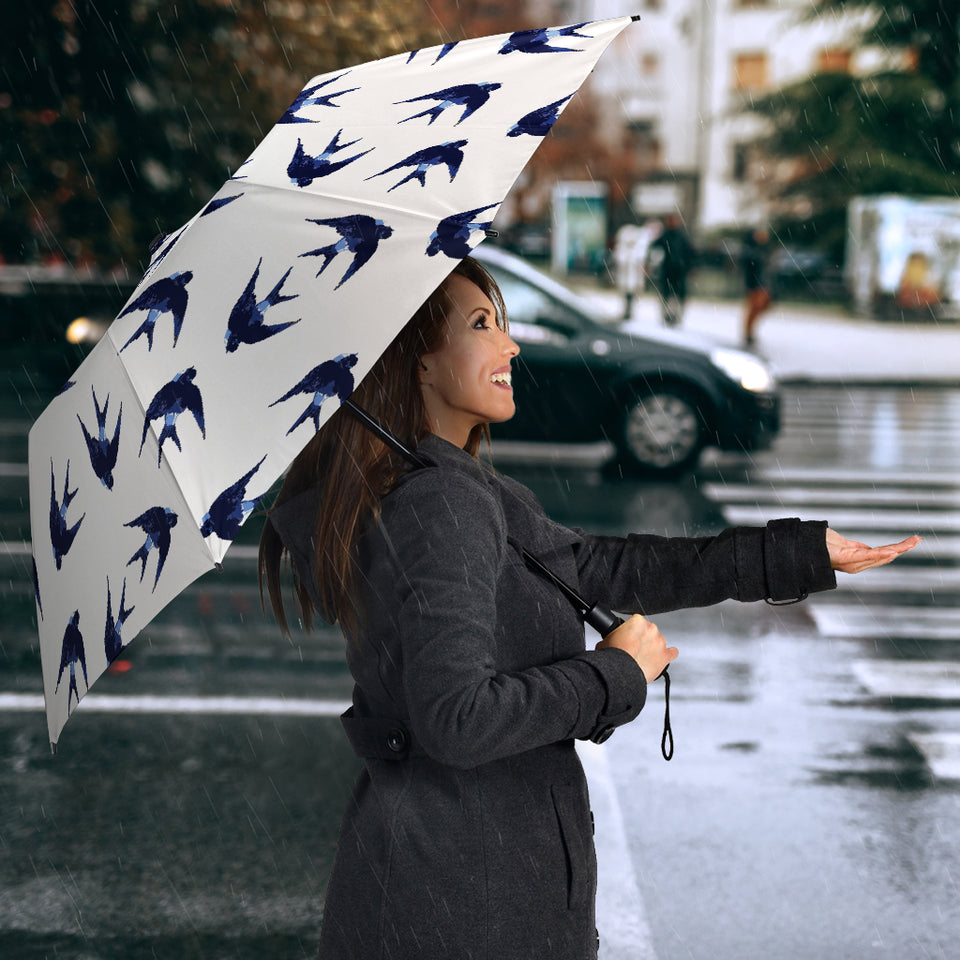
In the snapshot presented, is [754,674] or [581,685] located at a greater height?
[581,685]

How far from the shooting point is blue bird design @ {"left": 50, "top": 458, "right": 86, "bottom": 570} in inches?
90.6

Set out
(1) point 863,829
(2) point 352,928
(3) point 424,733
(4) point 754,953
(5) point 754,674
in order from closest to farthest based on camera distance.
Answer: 1. (3) point 424,733
2. (2) point 352,928
3. (4) point 754,953
4. (1) point 863,829
5. (5) point 754,674

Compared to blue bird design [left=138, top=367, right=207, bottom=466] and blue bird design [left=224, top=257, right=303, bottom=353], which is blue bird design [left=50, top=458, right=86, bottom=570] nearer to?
blue bird design [left=138, top=367, right=207, bottom=466]

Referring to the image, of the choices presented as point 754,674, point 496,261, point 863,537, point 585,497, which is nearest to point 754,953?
point 754,674


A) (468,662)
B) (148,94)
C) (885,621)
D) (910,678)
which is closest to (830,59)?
(148,94)

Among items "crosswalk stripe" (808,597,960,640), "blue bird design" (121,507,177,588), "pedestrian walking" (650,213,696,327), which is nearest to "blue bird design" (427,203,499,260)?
"blue bird design" (121,507,177,588)

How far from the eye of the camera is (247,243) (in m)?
2.10

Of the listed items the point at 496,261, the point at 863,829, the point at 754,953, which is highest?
the point at 754,953

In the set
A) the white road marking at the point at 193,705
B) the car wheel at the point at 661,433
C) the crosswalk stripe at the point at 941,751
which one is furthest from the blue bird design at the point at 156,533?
the car wheel at the point at 661,433

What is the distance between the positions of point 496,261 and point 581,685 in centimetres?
943

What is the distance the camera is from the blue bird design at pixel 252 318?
79.0 inches

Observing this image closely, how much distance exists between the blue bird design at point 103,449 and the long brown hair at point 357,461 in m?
0.27

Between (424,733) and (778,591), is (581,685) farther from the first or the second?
(778,591)

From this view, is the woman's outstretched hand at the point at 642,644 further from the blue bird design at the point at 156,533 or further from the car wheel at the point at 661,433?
the car wheel at the point at 661,433
